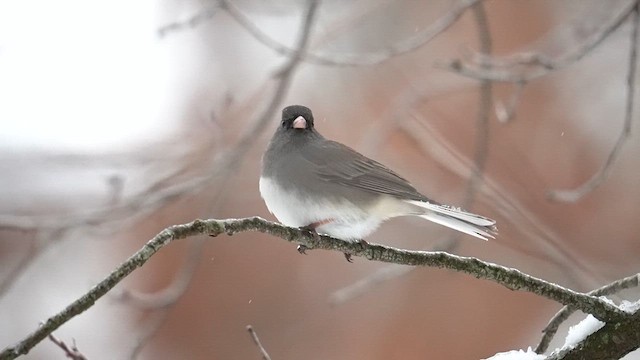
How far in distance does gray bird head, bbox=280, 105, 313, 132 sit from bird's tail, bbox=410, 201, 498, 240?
357 millimetres

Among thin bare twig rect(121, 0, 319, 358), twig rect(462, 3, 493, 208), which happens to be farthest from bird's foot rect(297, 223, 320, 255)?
twig rect(462, 3, 493, 208)

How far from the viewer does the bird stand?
4.88 feet

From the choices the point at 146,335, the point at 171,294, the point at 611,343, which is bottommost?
the point at 611,343

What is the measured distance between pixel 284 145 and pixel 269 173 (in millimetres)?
109

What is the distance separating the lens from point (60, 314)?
0.77 m

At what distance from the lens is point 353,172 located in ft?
5.33

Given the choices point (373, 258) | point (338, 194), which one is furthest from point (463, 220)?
point (373, 258)

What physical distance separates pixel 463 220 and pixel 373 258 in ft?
1.26

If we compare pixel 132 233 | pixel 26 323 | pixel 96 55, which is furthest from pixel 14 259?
pixel 96 55

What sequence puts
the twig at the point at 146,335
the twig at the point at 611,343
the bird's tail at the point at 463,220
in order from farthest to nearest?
the twig at the point at 146,335 → the bird's tail at the point at 463,220 → the twig at the point at 611,343

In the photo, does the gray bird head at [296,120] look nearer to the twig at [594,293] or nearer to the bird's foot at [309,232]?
the bird's foot at [309,232]

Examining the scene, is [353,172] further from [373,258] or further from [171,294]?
[171,294]

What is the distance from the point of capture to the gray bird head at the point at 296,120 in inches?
67.5

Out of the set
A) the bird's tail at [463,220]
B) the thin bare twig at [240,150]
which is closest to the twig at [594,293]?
the bird's tail at [463,220]
